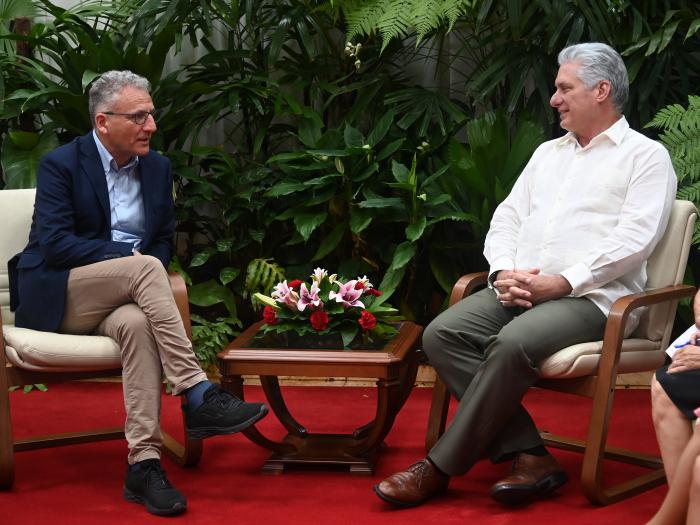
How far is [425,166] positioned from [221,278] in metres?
1.05

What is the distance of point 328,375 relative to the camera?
3.22m

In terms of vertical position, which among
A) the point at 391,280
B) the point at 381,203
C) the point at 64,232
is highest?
the point at 64,232

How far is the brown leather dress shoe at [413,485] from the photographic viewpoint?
9.97ft

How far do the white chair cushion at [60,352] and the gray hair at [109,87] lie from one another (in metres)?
0.77

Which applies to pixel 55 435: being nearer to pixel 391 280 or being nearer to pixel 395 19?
pixel 391 280

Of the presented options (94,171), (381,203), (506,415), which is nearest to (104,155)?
(94,171)

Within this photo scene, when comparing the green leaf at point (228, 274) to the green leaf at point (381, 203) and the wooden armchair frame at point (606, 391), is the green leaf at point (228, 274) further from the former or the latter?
the wooden armchair frame at point (606, 391)

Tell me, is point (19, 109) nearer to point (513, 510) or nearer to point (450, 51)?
point (450, 51)

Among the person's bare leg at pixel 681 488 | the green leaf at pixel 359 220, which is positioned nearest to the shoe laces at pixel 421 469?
the person's bare leg at pixel 681 488

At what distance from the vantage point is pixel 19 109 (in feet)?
15.4

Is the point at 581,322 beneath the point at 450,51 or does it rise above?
beneath

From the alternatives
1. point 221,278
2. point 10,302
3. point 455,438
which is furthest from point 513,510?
point 221,278

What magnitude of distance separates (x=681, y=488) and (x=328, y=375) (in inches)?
44.8

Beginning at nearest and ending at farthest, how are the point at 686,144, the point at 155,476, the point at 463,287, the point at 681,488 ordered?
the point at 681,488 → the point at 155,476 → the point at 463,287 → the point at 686,144
